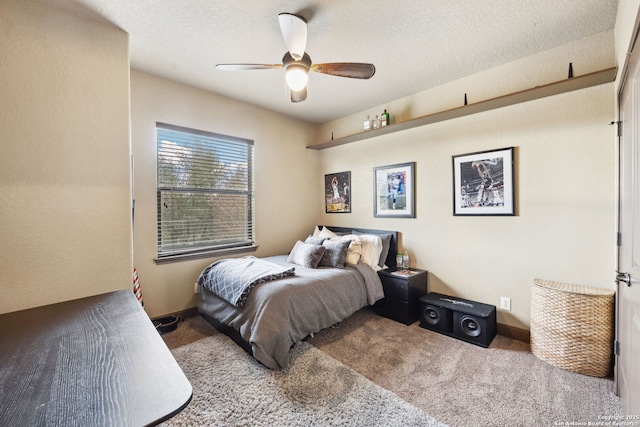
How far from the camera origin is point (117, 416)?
2.16 ft

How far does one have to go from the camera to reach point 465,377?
2021 mm

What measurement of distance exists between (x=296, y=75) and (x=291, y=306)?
6.03 ft

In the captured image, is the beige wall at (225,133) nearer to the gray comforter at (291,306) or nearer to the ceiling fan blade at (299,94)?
the gray comforter at (291,306)

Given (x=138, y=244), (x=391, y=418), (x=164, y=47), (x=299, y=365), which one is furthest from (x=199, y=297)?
(x=164, y=47)

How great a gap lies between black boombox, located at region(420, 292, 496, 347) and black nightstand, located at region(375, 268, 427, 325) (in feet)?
0.42

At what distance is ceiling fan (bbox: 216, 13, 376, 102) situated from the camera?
1853 mm

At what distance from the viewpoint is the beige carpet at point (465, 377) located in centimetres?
166

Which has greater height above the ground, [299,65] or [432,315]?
[299,65]

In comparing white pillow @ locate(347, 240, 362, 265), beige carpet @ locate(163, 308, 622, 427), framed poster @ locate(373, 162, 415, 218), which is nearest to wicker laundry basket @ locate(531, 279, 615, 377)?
beige carpet @ locate(163, 308, 622, 427)

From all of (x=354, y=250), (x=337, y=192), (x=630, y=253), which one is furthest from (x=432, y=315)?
(x=337, y=192)

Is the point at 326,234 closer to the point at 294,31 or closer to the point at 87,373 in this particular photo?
the point at 294,31

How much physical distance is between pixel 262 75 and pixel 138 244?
220 cm

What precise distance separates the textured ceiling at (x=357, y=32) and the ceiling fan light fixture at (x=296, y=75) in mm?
352

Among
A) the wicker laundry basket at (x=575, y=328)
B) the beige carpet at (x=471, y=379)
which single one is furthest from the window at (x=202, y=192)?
the wicker laundry basket at (x=575, y=328)
